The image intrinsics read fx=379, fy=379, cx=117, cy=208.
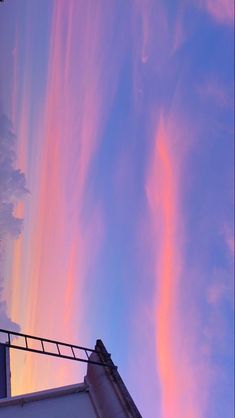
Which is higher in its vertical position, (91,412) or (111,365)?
(111,365)

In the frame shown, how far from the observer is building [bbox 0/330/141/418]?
41.9 feet

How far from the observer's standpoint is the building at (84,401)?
12.8 meters

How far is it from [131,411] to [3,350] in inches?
572

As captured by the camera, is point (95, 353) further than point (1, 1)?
No

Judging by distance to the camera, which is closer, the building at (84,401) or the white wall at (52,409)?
the building at (84,401)

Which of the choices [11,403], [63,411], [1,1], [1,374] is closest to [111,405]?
[63,411]

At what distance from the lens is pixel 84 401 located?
1387 centimetres

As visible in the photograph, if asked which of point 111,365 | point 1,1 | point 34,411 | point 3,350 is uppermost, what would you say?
point 1,1

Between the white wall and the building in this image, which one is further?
the white wall

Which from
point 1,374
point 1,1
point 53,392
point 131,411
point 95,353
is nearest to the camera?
point 131,411

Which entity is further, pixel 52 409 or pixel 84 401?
pixel 84 401

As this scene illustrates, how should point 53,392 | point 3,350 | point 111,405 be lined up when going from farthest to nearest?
point 3,350 → point 53,392 → point 111,405

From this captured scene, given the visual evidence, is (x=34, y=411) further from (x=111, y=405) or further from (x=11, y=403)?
(x=111, y=405)

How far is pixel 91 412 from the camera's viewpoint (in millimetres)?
13344
